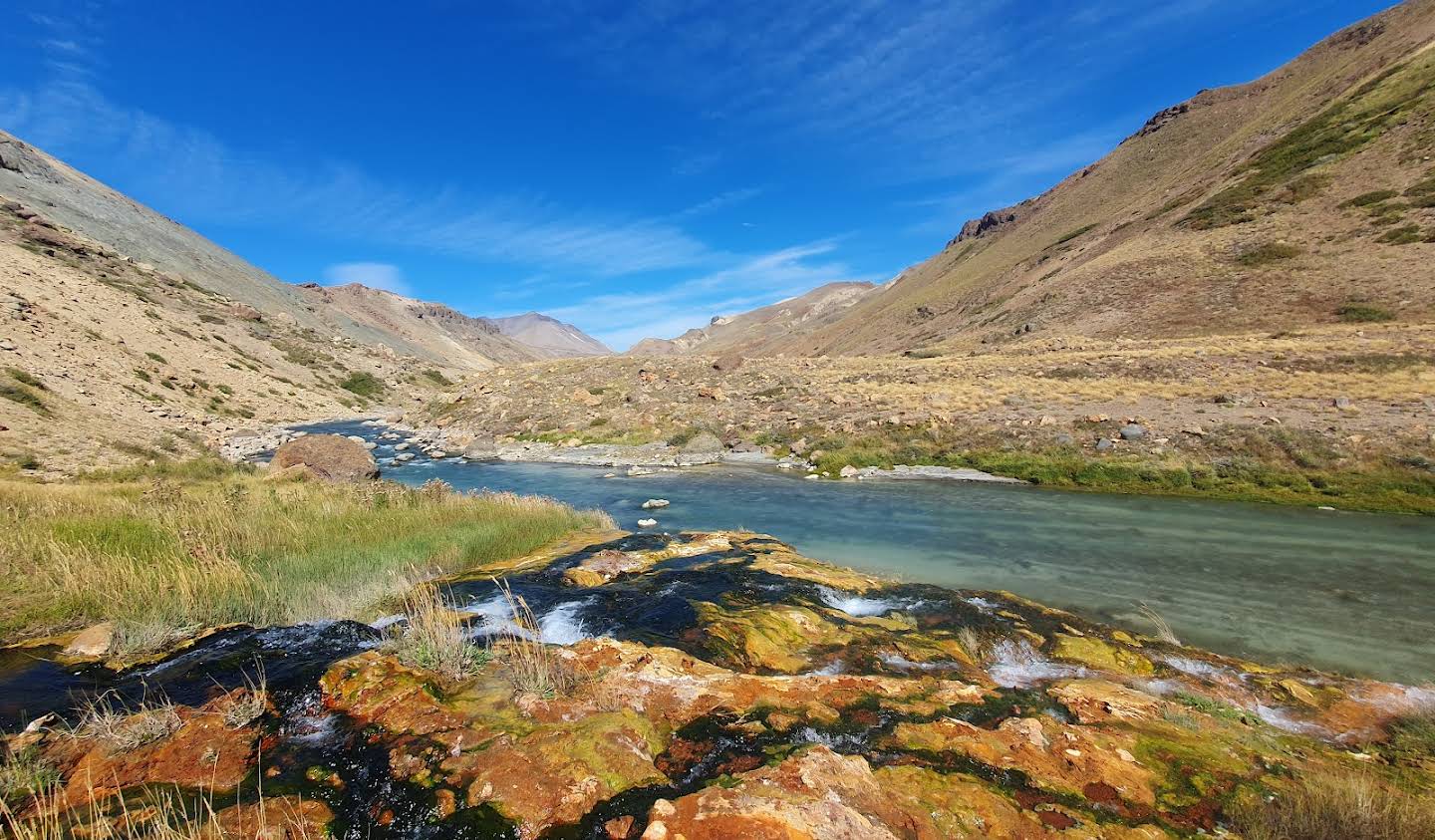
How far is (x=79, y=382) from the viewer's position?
30688 millimetres

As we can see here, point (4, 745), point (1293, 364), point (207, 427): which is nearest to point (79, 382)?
point (207, 427)

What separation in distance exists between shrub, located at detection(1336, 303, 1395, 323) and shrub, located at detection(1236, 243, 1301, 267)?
10840 mm

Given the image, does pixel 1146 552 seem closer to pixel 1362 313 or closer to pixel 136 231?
pixel 1362 313

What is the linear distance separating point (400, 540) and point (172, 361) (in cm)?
5697

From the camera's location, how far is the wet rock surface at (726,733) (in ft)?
13.1

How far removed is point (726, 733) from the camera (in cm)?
509

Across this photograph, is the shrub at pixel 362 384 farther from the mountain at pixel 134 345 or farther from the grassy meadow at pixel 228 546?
the grassy meadow at pixel 228 546

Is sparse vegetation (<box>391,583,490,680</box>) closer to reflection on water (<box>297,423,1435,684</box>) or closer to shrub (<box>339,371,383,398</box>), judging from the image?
reflection on water (<box>297,423,1435,684</box>)

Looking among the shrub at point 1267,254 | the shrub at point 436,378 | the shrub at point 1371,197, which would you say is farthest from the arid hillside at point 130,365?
the shrub at point 1371,197

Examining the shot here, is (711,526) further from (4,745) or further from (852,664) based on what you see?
(4,745)

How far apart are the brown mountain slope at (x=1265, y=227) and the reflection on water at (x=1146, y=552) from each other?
30695 mm

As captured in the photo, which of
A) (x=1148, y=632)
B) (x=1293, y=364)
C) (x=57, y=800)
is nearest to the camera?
(x=57, y=800)

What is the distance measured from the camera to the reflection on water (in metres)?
9.55

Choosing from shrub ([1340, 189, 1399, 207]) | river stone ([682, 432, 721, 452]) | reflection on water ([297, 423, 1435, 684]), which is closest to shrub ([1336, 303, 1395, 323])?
shrub ([1340, 189, 1399, 207])
